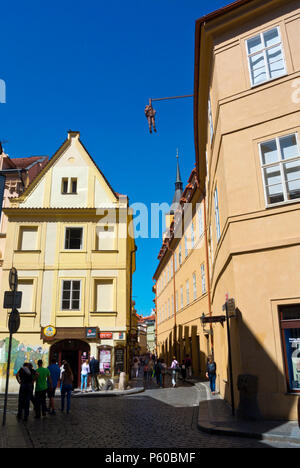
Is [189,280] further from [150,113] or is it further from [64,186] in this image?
[150,113]

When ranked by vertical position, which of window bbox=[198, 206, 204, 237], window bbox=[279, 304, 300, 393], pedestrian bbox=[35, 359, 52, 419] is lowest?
pedestrian bbox=[35, 359, 52, 419]

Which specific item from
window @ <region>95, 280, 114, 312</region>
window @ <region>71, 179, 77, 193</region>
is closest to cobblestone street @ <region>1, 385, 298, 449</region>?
window @ <region>95, 280, 114, 312</region>

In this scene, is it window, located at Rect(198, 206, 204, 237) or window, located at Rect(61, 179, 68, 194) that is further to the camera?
window, located at Rect(61, 179, 68, 194)

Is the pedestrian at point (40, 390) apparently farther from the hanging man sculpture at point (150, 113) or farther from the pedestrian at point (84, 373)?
the hanging man sculpture at point (150, 113)

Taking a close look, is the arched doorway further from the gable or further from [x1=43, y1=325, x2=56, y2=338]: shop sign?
the gable

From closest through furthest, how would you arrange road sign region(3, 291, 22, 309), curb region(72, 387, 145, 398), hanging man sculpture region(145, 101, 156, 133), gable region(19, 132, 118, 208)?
1. road sign region(3, 291, 22, 309)
2. hanging man sculpture region(145, 101, 156, 133)
3. curb region(72, 387, 145, 398)
4. gable region(19, 132, 118, 208)

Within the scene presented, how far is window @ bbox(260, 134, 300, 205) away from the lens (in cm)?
1102

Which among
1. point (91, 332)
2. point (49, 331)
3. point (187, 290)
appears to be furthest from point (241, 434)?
point (187, 290)

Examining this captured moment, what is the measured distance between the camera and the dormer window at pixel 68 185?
25672mm

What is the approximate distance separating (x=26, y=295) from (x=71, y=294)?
2.71m

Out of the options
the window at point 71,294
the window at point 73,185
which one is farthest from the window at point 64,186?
the window at point 71,294

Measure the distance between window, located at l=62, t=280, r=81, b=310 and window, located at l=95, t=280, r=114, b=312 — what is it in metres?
1.12

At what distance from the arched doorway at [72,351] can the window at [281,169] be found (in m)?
15.3

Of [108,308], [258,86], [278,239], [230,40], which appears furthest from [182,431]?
[108,308]
